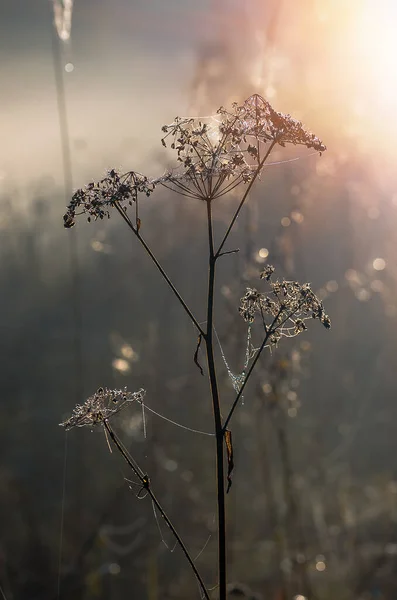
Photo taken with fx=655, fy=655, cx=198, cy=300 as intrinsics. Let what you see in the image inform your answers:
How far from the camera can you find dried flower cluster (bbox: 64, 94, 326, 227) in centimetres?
205

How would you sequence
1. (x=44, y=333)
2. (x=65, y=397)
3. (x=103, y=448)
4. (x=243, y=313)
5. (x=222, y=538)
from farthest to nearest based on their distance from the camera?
(x=44, y=333) → (x=65, y=397) → (x=103, y=448) → (x=243, y=313) → (x=222, y=538)

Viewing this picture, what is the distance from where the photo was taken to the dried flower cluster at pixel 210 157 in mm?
2047

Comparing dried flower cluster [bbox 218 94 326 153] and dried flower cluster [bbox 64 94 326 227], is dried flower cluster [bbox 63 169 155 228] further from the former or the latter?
dried flower cluster [bbox 218 94 326 153]

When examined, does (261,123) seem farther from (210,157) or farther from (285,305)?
(285,305)

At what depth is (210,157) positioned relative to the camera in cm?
207

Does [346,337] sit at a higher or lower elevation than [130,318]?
lower

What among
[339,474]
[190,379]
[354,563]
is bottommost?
[354,563]

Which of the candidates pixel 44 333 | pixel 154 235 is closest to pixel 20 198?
pixel 154 235

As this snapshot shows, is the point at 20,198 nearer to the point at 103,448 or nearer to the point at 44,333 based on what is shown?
the point at 103,448

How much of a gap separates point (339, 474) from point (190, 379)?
1.84 metres

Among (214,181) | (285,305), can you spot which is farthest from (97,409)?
(214,181)

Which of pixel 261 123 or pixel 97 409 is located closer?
pixel 97 409

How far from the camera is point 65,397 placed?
9.32 meters

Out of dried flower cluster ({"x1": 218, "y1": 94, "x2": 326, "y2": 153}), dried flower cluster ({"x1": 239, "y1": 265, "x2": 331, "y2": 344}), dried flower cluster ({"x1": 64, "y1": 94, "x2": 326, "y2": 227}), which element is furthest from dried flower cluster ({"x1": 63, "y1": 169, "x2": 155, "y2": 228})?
dried flower cluster ({"x1": 239, "y1": 265, "x2": 331, "y2": 344})
